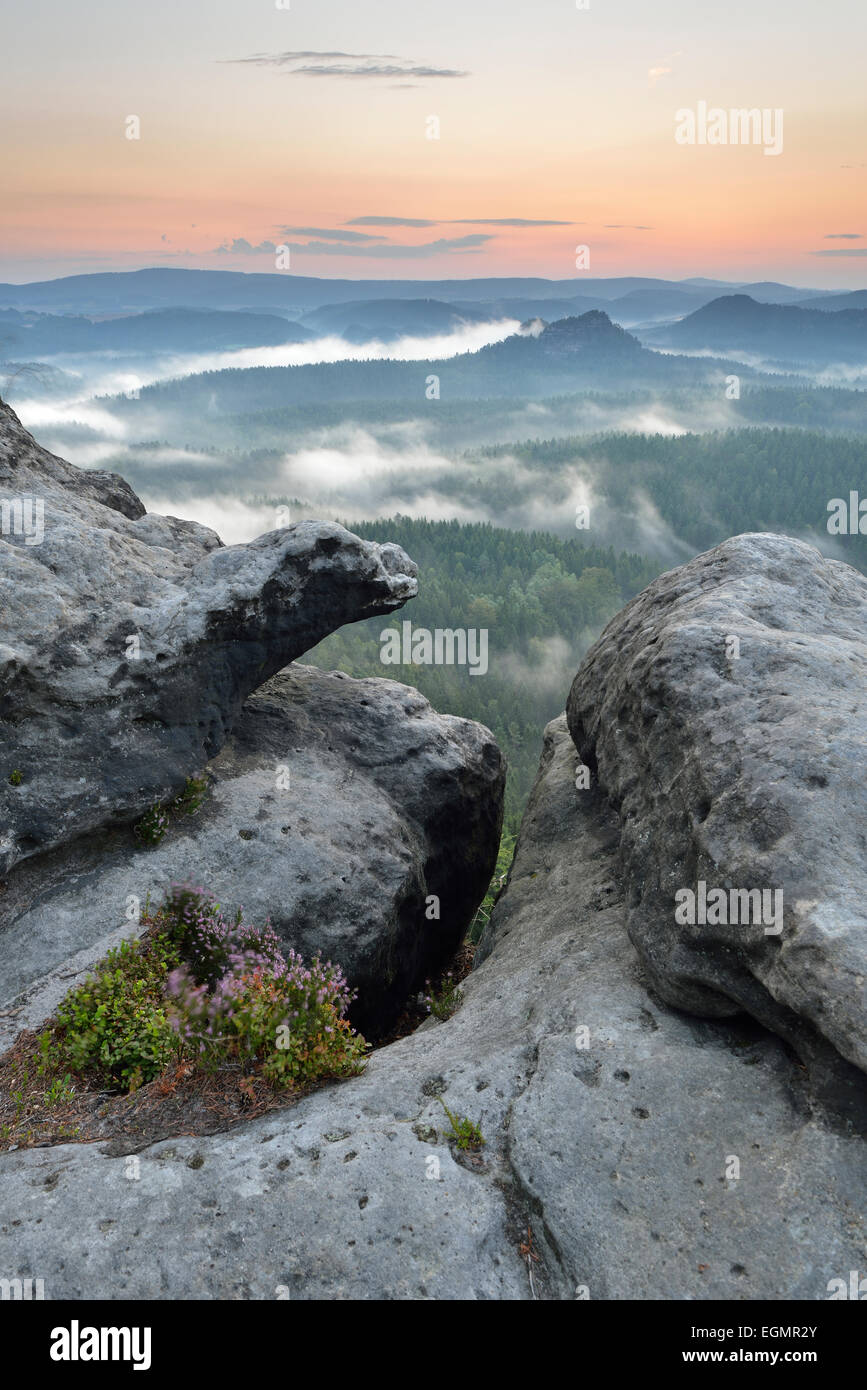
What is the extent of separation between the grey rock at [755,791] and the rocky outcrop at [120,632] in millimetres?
7626

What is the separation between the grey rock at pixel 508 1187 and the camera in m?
8.46

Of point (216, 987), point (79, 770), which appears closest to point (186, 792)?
point (79, 770)

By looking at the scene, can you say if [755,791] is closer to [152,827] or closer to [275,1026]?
[275,1026]

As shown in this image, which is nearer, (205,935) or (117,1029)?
(117,1029)

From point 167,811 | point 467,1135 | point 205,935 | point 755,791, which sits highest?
point 755,791

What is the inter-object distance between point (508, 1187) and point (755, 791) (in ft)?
18.6

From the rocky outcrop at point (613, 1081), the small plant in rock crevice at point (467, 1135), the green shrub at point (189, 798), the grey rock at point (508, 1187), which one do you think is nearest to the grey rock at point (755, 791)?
the rocky outcrop at point (613, 1081)

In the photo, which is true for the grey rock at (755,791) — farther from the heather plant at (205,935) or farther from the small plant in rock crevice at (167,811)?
the small plant in rock crevice at (167,811)

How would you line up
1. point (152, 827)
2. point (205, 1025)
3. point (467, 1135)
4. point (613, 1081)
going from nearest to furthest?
point (467, 1135) → point (613, 1081) → point (205, 1025) → point (152, 827)

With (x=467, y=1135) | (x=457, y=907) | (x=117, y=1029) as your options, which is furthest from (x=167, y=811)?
(x=467, y=1135)

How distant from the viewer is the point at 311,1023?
11.5 meters

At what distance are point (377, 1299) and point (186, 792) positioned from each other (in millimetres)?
10764

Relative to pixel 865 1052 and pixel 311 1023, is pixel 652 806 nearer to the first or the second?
pixel 865 1052

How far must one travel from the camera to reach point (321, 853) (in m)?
17.4
